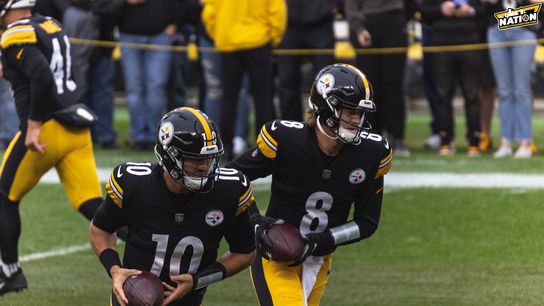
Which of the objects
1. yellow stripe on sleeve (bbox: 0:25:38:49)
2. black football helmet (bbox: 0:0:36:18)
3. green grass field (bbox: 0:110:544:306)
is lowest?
green grass field (bbox: 0:110:544:306)

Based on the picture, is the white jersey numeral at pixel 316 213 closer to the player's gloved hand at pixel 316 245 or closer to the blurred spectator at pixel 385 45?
the player's gloved hand at pixel 316 245

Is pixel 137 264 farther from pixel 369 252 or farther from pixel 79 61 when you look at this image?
pixel 79 61

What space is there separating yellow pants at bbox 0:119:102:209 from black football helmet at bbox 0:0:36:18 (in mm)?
768

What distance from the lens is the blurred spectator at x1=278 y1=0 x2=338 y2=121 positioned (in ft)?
43.2

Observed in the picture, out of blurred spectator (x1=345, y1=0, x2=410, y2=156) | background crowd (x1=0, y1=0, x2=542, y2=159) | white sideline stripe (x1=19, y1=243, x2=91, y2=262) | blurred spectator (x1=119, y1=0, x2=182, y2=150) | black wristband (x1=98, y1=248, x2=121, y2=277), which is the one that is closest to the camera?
black wristband (x1=98, y1=248, x2=121, y2=277)

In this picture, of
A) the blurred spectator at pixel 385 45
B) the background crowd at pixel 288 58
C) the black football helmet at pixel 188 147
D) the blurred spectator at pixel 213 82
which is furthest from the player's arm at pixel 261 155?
the blurred spectator at pixel 385 45

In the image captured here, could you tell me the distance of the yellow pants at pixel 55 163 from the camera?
8.00 m

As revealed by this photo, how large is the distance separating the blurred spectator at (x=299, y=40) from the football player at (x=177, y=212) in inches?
295

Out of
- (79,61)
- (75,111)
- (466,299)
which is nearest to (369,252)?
(466,299)

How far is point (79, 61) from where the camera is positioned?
14.2m

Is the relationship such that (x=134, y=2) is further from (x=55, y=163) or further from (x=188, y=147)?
(x=188, y=147)

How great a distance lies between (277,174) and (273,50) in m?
7.39

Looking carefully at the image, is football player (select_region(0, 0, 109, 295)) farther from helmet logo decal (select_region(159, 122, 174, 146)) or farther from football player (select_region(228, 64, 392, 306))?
helmet logo decal (select_region(159, 122, 174, 146))

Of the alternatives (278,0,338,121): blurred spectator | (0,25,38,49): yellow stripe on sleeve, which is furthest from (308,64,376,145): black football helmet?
(278,0,338,121): blurred spectator
